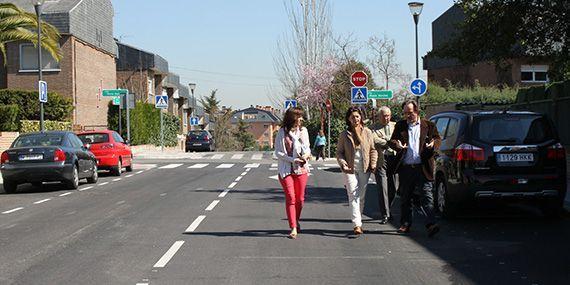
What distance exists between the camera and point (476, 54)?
678 inches

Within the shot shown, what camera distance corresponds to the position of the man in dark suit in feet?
31.6

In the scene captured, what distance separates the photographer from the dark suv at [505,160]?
35.2ft

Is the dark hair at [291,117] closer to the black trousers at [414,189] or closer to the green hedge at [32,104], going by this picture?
the black trousers at [414,189]

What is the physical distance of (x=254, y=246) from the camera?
9.02 metres

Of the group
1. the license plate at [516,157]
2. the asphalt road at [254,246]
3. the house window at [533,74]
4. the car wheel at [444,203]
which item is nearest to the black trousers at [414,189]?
the asphalt road at [254,246]

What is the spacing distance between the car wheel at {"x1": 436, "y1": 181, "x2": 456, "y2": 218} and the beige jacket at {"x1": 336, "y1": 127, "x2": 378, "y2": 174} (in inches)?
78.1

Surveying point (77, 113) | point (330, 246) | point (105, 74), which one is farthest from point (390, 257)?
point (105, 74)

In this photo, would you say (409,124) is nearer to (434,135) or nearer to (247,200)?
(434,135)

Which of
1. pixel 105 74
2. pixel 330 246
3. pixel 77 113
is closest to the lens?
Answer: pixel 330 246

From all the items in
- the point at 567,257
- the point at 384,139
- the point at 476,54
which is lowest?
the point at 567,257

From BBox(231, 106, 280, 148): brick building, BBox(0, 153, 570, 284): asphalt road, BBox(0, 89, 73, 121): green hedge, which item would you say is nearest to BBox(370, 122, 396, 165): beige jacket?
BBox(0, 153, 570, 284): asphalt road

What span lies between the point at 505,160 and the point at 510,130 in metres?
0.49

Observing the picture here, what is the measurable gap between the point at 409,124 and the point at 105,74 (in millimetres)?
38602

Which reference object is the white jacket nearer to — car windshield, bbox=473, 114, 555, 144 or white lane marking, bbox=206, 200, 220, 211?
car windshield, bbox=473, 114, 555, 144
